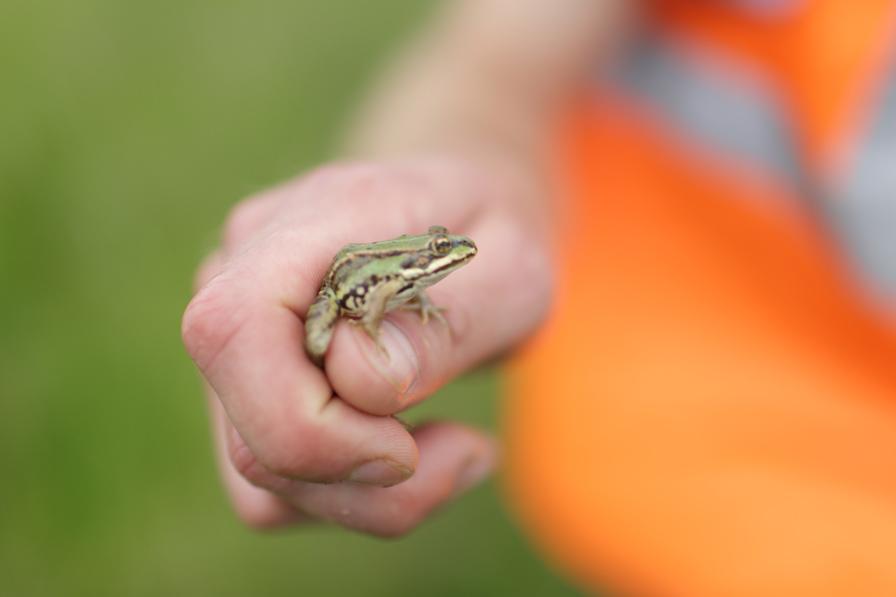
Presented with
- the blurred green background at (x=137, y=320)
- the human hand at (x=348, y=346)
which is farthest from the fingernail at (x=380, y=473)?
the blurred green background at (x=137, y=320)

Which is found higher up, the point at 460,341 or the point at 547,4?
the point at 547,4

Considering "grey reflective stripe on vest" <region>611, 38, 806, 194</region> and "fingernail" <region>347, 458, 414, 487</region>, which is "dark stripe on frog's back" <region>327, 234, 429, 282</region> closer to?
"fingernail" <region>347, 458, 414, 487</region>

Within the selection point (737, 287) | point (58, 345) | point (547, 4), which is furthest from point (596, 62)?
point (58, 345)

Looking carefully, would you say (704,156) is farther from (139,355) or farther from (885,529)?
(139,355)

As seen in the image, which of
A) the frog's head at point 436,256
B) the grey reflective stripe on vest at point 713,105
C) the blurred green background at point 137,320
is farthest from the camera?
the blurred green background at point 137,320

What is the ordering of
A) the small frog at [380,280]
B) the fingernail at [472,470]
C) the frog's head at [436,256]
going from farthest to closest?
the fingernail at [472,470], the frog's head at [436,256], the small frog at [380,280]

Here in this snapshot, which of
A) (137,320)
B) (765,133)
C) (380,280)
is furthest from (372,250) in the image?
(137,320)

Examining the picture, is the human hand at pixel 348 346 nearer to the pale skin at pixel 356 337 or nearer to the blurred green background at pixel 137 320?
the pale skin at pixel 356 337
